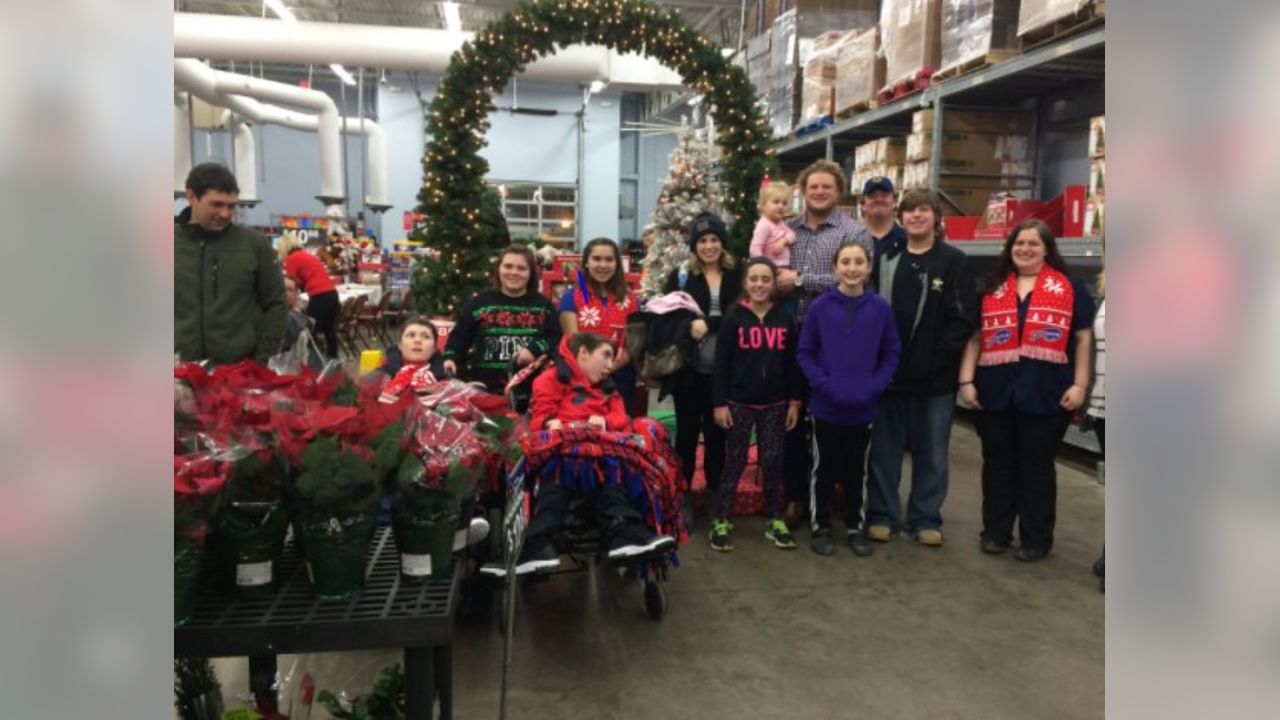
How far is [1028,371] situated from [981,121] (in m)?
3.40

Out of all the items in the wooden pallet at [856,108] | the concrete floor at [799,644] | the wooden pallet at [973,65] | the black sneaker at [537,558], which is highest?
the wooden pallet at [856,108]

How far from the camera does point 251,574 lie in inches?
64.8

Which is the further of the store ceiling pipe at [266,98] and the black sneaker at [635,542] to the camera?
the store ceiling pipe at [266,98]

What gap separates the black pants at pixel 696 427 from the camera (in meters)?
4.31

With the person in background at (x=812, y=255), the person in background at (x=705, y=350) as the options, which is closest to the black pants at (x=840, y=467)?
the person in background at (x=812, y=255)

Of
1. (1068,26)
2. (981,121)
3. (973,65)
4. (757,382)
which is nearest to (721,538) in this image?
(757,382)

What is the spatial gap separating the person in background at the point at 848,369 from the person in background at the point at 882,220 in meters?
0.27

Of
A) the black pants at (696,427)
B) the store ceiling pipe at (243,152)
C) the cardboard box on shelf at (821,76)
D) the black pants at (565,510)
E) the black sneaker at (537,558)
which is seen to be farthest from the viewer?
the store ceiling pipe at (243,152)

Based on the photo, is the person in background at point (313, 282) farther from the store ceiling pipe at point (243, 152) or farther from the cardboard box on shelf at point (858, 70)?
the store ceiling pipe at point (243, 152)

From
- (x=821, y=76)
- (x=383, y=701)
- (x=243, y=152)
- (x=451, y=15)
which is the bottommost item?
(x=383, y=701)

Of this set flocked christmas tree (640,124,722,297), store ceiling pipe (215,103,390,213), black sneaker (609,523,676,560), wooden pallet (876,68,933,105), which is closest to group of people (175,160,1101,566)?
black sneaker (609,523,676,560)

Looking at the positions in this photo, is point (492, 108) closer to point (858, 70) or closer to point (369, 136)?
point (858, 70)
